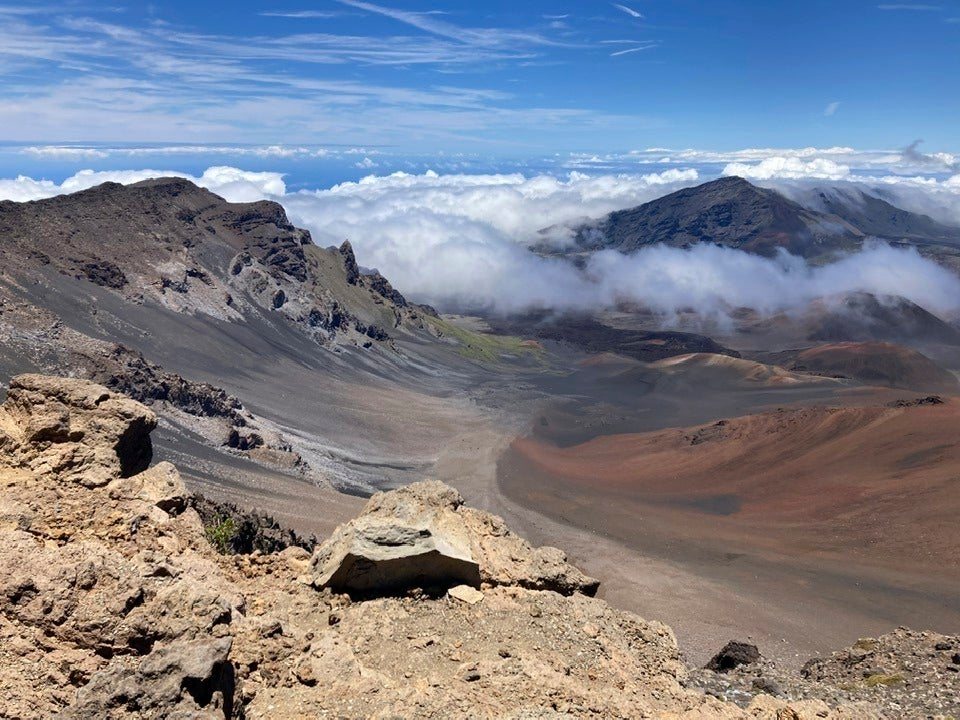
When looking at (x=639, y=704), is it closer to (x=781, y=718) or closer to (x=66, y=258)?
(x=781, y=718)

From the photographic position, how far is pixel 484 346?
177 metres

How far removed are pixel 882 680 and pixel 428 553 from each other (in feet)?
42.9

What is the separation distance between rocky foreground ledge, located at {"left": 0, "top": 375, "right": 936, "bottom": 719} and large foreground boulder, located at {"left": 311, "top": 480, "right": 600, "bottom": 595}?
41 millimetres

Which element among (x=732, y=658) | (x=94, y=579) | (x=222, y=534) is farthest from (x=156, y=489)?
(x=732, y=658)

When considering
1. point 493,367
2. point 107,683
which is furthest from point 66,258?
point 107,683

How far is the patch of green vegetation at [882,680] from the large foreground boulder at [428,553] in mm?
8129

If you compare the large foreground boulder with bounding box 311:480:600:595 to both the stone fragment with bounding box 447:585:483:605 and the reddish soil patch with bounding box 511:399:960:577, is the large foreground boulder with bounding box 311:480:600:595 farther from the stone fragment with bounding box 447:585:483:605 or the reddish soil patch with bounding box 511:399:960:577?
the reddish soil patch with bounding box 511:399:960:577

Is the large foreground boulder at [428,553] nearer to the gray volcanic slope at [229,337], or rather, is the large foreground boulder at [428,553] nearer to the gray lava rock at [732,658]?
the gray lava rock at [732,658]

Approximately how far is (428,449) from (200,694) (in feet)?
284

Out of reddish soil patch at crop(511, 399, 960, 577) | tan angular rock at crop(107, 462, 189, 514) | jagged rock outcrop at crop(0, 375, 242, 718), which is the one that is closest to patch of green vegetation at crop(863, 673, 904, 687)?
jagged rock outcrop at crop(0, 375, 242, 718)

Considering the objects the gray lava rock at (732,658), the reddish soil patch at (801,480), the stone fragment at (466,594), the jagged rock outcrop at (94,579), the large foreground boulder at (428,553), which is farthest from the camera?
the reddish soil patch at (801,480)

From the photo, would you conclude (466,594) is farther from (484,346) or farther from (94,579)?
(484,346)

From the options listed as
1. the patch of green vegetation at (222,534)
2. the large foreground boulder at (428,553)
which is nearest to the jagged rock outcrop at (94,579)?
the large foreground boulder at (428,553)

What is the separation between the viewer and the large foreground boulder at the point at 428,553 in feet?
44.2
